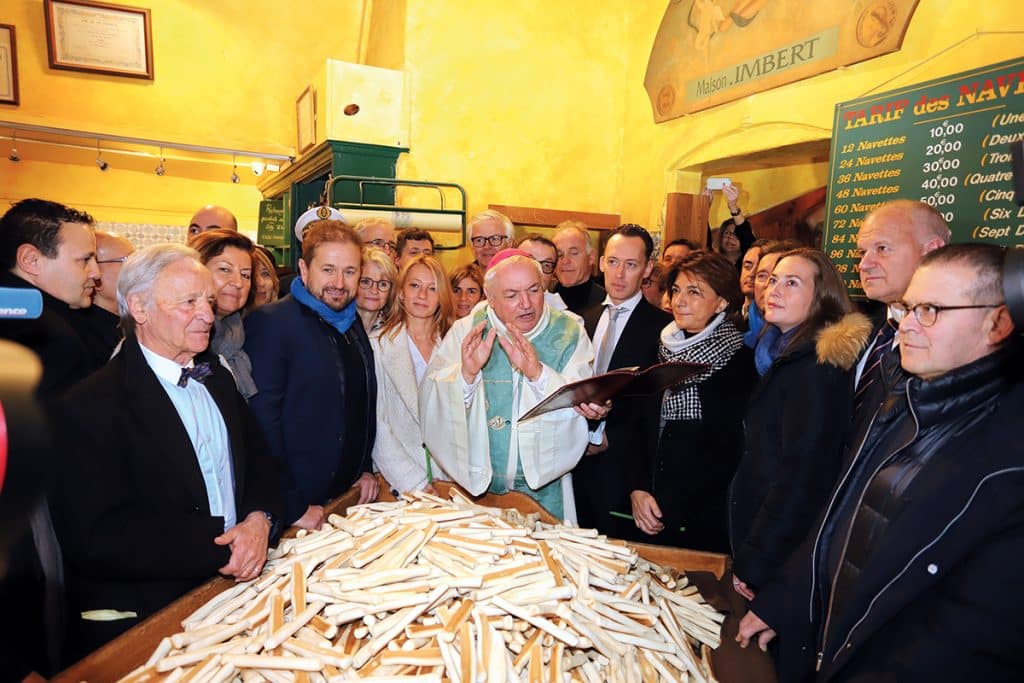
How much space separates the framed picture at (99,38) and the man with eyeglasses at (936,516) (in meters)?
9.35

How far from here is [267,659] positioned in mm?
1316

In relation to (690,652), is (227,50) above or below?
above

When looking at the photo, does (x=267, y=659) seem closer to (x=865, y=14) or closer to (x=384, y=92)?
(x=865, y=14)

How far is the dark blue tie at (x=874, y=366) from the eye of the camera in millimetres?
1908

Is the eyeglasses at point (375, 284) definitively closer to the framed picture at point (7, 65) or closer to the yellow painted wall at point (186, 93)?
the yellow painted wall at point (186, 93)

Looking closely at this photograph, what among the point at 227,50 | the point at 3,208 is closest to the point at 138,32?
the point at 227,50

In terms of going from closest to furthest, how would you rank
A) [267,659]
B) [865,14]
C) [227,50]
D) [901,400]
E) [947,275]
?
[267,659] → [947,275] → [901,400] → [865,14] → [227,50]

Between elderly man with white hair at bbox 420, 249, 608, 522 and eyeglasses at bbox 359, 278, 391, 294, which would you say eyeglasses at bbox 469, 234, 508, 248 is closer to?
eyeglasses at bbox 359, 278, 391, 294

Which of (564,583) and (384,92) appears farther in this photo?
(384,92)

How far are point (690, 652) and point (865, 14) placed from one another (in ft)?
14.8

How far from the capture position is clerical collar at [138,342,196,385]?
1765 millimetres

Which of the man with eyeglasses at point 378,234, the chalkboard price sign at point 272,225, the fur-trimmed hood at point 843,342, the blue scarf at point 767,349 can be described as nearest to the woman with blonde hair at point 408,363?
the man with eyeglasses at point 378,234

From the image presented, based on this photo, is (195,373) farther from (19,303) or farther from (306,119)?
(306,119)

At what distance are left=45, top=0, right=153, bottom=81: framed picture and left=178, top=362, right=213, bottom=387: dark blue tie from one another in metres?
7.97
